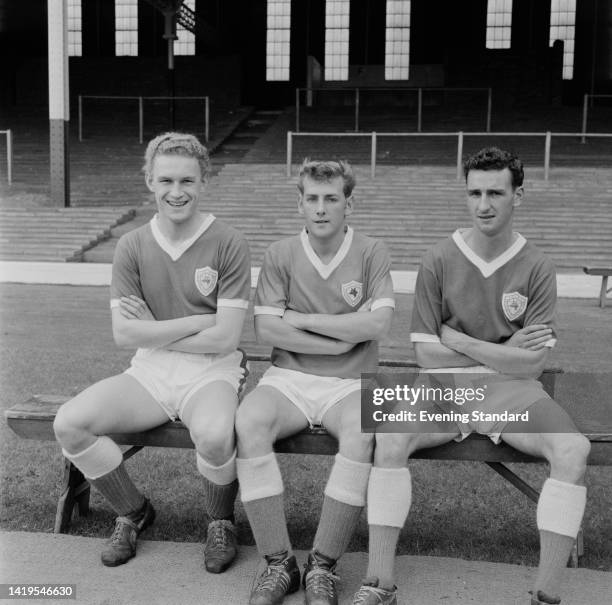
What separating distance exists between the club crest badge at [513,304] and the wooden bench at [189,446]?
19.0 inches

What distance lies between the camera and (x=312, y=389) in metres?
3.08

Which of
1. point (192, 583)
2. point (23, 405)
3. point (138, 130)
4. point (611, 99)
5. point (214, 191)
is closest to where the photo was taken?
point (192, 583)

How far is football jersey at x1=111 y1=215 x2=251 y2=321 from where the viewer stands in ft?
10.6

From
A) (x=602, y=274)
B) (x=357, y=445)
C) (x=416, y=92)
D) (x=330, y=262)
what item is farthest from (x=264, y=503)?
(x=416, y=92)

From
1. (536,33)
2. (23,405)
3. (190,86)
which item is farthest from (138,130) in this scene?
(23,405)

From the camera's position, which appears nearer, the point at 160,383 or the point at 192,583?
the point at 192,583

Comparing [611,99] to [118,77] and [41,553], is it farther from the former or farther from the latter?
[41,553]

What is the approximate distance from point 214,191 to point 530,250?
14428mm

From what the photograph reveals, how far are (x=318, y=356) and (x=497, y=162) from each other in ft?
3.24

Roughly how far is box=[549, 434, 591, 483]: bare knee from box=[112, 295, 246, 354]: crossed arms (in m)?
1.25

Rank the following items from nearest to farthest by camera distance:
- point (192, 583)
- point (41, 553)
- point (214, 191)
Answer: point (192, 583) < point (41, 553) < point (214, 191)

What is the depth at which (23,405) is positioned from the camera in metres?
3.25

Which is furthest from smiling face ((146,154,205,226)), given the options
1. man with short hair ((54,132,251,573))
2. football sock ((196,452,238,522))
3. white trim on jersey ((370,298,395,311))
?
→ football sock ((196,452,238,522))

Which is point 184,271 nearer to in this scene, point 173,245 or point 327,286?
point 173,245
